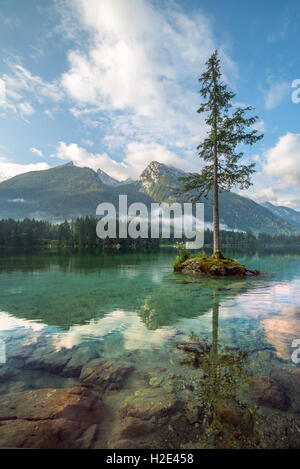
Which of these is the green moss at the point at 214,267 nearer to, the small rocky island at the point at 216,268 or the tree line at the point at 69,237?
the small rocky island at the point at 216,268

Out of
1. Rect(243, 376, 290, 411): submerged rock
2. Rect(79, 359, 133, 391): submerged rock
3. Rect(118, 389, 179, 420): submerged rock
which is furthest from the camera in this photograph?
Rect(79, 359, 133, 391): submerged rock

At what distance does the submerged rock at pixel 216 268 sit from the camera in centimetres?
2173

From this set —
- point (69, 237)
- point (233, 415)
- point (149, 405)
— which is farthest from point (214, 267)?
point (69, 237)

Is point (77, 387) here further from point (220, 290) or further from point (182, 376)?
point (220, 290)

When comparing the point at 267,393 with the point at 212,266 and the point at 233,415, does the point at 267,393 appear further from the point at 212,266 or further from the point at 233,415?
the point at 212,266

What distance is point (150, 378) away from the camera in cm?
471

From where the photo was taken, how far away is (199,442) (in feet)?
9.71

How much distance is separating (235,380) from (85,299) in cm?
946

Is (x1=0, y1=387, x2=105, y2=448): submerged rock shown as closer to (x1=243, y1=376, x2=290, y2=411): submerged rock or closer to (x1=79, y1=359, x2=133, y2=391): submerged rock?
(x1=79, y1=359, x2=133, y2=391): submerged rock

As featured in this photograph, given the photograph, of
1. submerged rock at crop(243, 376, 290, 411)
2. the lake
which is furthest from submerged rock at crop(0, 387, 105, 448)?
submerged rock at crop(243, 376, 290, 411)

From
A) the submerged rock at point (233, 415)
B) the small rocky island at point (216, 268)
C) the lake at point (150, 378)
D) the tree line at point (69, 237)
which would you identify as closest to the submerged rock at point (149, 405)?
the lake at point (150, 378)

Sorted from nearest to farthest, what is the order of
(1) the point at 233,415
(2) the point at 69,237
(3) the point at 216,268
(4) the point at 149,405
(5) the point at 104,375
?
(1) the point at 233,415
(4) the point at 149,405
(5) the point at 104,375
(3) the point at 216,268
(2) the point at 69,237

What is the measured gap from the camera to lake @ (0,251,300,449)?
3166 millimetres
